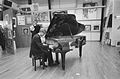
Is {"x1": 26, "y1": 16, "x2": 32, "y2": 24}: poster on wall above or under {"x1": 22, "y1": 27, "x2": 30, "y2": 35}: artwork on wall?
above

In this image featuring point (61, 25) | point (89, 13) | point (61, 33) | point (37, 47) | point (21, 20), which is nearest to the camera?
point (37, 47)

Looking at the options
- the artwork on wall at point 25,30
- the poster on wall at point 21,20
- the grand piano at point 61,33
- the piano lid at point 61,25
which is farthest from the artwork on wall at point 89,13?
the piano lid at point 61,25

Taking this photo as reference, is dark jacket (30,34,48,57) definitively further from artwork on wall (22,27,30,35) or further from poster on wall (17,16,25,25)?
poster on wall (17,16,25,25)

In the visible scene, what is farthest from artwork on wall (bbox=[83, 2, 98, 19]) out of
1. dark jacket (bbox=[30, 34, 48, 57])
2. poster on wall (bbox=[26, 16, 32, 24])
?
dark jacket (bbox=[30, 34, 48, 57])

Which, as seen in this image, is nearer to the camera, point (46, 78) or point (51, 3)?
point (46, 78)

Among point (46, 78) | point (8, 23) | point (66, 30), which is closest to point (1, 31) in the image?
point (8, 23)

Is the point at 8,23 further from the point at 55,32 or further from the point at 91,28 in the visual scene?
the point at 91,28

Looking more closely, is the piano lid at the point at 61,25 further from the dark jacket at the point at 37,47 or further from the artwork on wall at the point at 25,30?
the artwork on wall at the point at 25,30

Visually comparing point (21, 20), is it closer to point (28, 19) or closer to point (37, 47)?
point (28, 19)

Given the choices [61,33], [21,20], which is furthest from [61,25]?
[21,20]

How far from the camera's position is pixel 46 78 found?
293 cm

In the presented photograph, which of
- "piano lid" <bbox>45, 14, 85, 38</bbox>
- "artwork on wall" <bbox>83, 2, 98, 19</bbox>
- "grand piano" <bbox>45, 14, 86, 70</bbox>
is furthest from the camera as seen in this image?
"artwork on wall" <bbox>83, 2, 98, 19</bbox>

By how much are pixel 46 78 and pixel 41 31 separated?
1523 mm

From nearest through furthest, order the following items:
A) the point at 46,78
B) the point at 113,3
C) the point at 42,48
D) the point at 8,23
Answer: the point at 46,78
the point at 42,48
the point at 8,23
the point at 113,3
